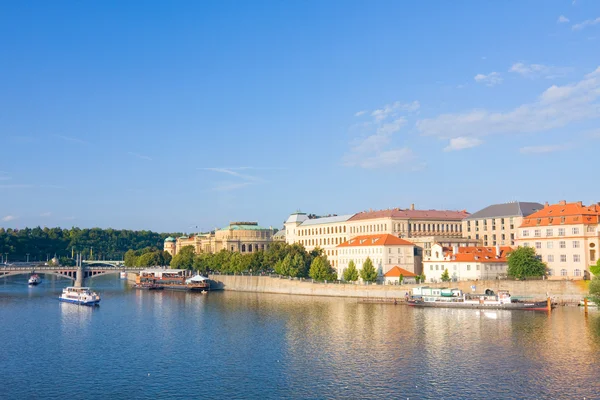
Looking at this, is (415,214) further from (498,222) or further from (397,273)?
(397,273)

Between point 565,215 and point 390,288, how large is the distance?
106 ft

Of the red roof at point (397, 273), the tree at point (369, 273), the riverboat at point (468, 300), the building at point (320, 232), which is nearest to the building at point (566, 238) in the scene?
the riverboat at point (468, 300)

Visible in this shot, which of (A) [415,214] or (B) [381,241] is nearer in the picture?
(B) [381,241]

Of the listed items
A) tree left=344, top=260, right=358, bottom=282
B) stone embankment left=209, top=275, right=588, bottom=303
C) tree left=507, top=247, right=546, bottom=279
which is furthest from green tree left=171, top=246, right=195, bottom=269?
tree left=507, top=247, right=546, bottom=279

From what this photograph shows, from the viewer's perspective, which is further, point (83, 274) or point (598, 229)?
point (83, 274)

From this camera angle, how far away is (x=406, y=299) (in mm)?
107188

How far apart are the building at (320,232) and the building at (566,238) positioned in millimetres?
54108

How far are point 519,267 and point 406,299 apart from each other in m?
19.4

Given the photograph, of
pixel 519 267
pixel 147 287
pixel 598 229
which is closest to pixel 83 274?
pixel 147 287

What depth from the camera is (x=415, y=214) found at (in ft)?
504

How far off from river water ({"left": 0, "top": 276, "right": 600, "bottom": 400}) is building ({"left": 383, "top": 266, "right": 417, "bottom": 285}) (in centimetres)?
2497

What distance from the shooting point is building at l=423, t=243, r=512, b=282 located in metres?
113

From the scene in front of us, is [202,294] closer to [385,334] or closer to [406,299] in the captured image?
[406,299]

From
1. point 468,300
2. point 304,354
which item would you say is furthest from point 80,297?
point 304,354
